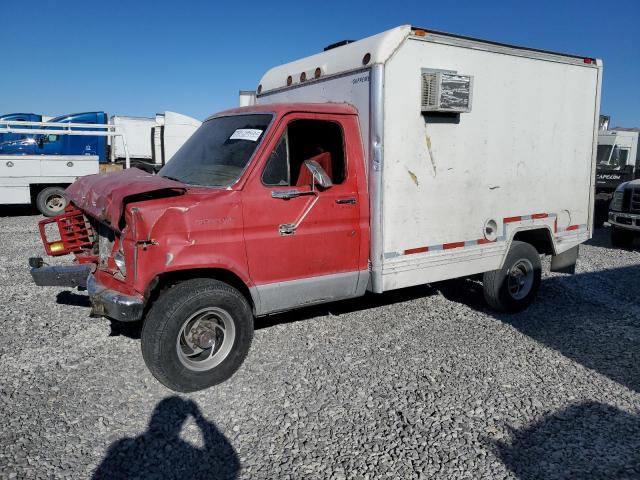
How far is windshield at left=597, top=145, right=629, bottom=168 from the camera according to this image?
16.4 meters

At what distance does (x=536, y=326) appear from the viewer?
5719 mm

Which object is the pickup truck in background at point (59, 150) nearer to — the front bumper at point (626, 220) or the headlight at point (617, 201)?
the front bumper at point (626, 220)

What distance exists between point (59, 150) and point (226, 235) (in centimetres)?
1409

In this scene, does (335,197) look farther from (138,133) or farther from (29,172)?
(138,133)

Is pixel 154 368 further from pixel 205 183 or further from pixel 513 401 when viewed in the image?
pixel 513 401

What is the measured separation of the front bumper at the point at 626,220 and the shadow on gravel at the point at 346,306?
5.88 meters

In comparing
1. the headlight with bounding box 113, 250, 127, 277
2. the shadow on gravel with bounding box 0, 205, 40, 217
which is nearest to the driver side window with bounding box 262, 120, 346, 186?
the headlight with bounding box 113, 250, 127, 277

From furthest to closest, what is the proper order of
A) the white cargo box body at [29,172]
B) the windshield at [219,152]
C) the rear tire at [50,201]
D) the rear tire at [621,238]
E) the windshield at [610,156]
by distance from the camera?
the windshield at [610,156] < the rear tire at [50,201] < the white cargo box body at [29,172] < the rear tire at [621,238] < the windshield at [219,152]

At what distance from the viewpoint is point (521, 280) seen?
6.19m

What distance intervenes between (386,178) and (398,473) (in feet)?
8.28

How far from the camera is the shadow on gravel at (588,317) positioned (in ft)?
15.9

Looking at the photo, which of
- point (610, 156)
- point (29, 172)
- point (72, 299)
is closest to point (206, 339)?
point (72, 299)

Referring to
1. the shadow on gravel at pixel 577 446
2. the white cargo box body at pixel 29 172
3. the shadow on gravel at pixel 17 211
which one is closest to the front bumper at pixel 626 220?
the shadow on gravel at pixel 577 446

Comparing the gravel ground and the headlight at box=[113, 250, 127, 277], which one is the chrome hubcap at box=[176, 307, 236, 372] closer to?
the gravel ground
